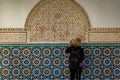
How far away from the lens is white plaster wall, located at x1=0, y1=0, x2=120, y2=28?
588cm

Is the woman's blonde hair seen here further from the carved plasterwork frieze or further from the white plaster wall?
the white plaster wall

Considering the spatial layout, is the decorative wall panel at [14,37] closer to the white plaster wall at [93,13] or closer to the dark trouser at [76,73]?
the white plaster wall at [93,13]

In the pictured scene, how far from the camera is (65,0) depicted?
5938 millimetres

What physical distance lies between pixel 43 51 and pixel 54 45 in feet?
0.83

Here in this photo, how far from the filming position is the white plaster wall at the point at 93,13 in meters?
5.88

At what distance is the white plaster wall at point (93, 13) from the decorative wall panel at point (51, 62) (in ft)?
1.46

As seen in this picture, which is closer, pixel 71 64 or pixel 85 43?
pixel 71 64

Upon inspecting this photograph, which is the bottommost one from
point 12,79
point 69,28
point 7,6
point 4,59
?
point 12,79

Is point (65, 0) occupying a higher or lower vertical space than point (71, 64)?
higher

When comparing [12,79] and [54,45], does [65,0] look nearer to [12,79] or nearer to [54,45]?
[54,45]

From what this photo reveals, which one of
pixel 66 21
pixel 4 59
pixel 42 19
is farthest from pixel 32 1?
pixel 4 59

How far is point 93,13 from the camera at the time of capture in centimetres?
589

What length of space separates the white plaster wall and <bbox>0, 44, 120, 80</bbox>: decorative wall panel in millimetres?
444

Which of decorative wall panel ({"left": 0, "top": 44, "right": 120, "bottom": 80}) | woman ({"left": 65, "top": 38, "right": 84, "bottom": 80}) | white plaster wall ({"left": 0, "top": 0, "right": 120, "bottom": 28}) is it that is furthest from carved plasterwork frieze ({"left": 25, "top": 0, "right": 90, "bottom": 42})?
woman ({"left": 65, "top": 38, "right": 84, "bottom": 80})
